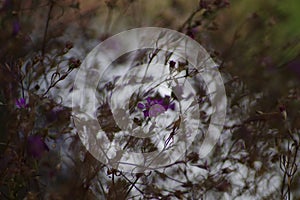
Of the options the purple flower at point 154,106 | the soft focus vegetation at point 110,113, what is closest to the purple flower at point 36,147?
the soft focus vegetation at point 110,113

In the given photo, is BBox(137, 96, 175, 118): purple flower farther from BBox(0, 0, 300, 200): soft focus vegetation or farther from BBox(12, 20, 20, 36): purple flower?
BBox(12, 20, 20, 36): purple flower

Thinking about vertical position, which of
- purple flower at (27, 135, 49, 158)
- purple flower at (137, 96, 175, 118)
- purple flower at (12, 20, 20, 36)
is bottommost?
purple flower at (27, 135, 49, 158)

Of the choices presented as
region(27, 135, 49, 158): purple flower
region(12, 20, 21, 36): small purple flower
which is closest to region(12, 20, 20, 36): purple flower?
region(12, 20, 21, 36): small purple flower

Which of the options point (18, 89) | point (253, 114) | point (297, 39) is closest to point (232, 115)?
point (253, 114)

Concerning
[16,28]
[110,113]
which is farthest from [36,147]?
[16,28]

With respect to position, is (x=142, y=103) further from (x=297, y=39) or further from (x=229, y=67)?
(x=297, y=39)

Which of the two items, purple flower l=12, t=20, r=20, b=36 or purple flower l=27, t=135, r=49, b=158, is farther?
purple flower l=12, t=20, r=20, b=36
